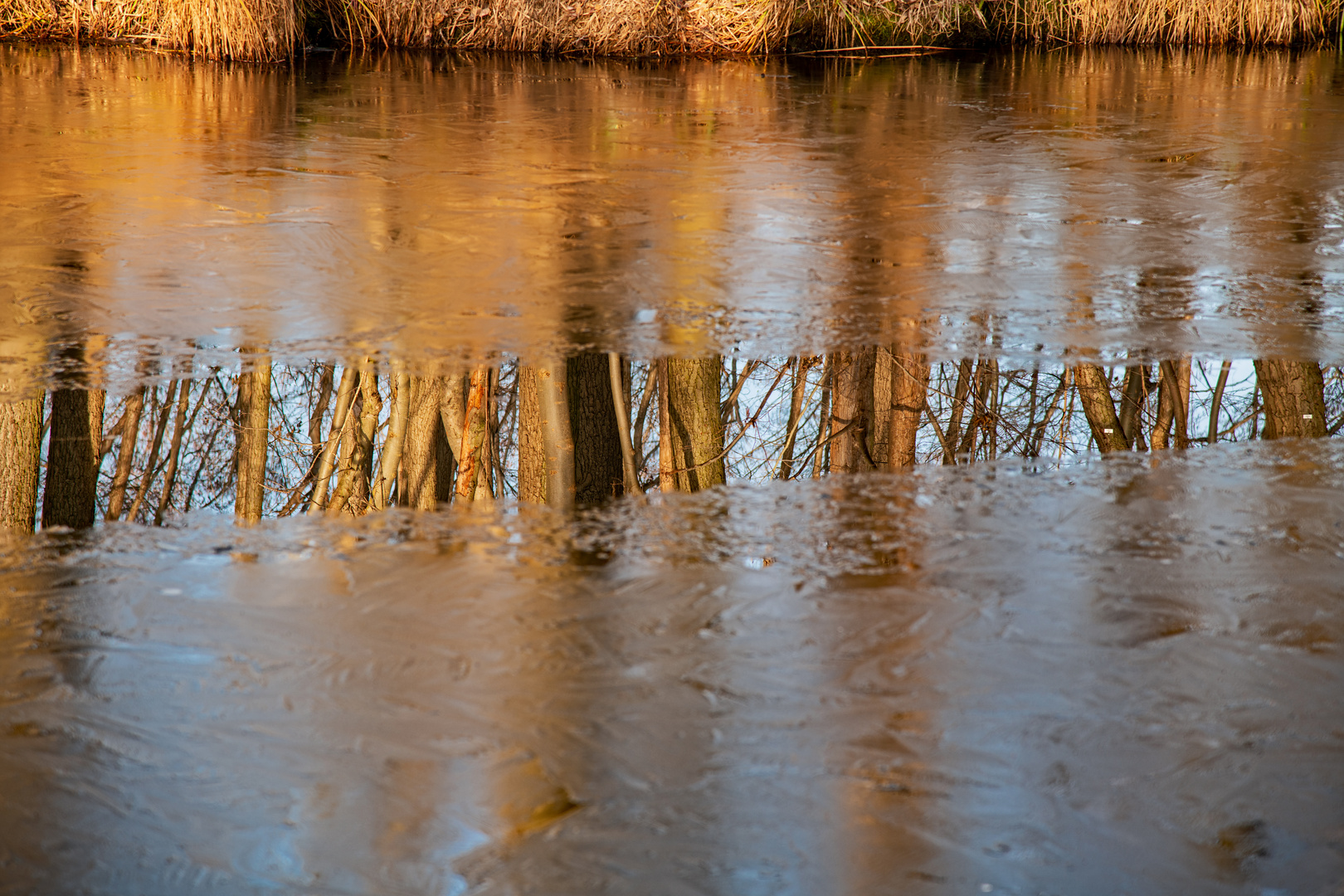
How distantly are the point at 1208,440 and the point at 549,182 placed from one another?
436 cm

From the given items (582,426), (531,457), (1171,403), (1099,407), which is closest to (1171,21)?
(1171,403)

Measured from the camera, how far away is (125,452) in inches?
140

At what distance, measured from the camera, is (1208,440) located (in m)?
3.78

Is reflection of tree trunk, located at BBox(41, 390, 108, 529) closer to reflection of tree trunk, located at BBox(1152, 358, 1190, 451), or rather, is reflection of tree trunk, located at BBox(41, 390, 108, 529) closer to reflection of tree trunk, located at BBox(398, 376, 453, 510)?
reflection of tree trunk, located at BBox(398, 376, 453, 510)

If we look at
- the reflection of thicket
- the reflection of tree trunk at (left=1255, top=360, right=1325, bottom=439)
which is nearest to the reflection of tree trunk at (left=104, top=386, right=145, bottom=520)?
the reflection of thicket

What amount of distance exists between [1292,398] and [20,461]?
364cm

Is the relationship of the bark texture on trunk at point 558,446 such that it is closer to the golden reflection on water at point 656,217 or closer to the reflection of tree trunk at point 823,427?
the golden reflection on water at point 656,217

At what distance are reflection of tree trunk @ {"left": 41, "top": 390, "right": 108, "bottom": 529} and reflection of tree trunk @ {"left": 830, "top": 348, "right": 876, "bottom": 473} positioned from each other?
6.35 ft

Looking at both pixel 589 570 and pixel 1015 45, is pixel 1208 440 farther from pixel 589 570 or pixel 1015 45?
pixel 1015 45

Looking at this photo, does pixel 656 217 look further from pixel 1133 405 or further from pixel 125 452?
pixel 125 452

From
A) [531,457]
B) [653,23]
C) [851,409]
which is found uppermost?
[653,23]

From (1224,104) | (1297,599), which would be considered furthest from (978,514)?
(1224,104)

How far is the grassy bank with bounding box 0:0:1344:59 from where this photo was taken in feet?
43.0

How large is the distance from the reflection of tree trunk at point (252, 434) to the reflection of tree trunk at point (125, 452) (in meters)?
0.27
